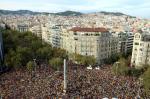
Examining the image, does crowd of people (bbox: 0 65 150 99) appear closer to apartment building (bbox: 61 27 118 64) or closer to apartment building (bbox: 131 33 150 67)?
apartment building (bbox: 131 33 150 67)

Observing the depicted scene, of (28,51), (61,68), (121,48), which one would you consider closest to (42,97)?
(61,68)

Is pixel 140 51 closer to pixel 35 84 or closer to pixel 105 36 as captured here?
pixel 105 36

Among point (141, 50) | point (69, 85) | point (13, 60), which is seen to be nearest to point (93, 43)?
point (141, 50)

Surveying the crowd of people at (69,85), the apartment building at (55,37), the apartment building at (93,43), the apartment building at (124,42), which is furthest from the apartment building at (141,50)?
the apartment building at (55,37)

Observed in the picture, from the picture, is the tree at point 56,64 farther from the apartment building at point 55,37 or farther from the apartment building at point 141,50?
the apartment building at point 55,37

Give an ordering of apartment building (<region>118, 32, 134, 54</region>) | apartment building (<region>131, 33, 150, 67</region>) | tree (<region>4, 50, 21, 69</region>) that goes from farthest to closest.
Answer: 1. apartment building (<region>118, 32, 134, 54</region>)
2. apartment building (<region>131, 33, 150, 67</region>)
3. tree (<region>4, 50, 21, 69</region>)

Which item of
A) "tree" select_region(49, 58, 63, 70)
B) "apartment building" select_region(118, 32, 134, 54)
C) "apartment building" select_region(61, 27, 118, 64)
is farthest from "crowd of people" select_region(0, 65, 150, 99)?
"apartment building" select_region(118, 32, 134, 54)

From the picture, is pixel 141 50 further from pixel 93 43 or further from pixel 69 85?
pixel 69 85
